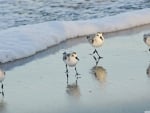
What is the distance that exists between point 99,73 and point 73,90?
1.16 meters

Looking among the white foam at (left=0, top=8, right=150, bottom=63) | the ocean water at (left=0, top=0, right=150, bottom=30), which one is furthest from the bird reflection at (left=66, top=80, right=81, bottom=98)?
the ocean water at (left=0, top=0, right=150, bottom=30)

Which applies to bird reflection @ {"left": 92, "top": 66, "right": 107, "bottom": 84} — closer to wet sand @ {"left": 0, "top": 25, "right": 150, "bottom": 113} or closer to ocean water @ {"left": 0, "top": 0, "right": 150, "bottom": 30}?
wet sand @ {"left": 0, "top": 25, "right": 150, "bottom": 113}

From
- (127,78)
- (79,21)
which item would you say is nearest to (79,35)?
(79,21)

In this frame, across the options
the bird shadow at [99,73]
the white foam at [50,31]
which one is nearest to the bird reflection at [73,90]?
the bird shadow at [99,73]

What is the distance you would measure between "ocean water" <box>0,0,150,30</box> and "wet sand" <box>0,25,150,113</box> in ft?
12.6

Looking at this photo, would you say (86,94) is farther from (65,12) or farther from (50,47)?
(65,12)

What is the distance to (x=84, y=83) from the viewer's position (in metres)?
9.81

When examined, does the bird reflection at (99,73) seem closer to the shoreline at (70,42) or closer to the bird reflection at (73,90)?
the bird reflection at (73,90)

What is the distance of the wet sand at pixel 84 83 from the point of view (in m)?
8.60

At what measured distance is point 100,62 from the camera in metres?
11.2

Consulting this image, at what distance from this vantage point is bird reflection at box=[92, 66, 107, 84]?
33.0ft

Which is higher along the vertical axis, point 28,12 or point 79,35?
point 28,12

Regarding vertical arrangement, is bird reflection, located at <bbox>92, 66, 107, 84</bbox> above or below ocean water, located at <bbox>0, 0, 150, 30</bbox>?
below

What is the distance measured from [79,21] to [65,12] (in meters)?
1.97
